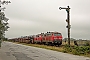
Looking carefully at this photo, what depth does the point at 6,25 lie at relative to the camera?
69.8 ft

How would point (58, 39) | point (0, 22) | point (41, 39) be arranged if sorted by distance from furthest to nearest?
point (41, 39), point (58, 39), point (0, 22)

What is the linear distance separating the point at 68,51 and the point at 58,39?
18538 mm

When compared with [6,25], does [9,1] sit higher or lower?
higher

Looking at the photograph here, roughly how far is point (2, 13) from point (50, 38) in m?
31.6

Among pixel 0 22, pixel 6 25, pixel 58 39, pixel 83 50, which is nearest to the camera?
pixel 0 22

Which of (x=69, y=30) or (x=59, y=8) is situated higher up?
(x=59, y=8)

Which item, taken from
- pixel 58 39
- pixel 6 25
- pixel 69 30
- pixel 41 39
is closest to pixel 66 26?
pixel 69 30

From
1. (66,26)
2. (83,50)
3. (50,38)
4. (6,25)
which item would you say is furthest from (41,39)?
(6,25)

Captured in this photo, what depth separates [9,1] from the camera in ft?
66.4

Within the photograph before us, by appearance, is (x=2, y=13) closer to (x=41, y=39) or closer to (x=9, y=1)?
(x=9, y=1)

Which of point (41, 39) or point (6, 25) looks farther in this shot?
point (41, 39)

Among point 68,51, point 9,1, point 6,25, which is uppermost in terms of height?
point 9,1

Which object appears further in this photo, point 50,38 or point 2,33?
point 50,38

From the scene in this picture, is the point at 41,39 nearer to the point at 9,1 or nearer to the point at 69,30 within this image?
the point at 69,30
